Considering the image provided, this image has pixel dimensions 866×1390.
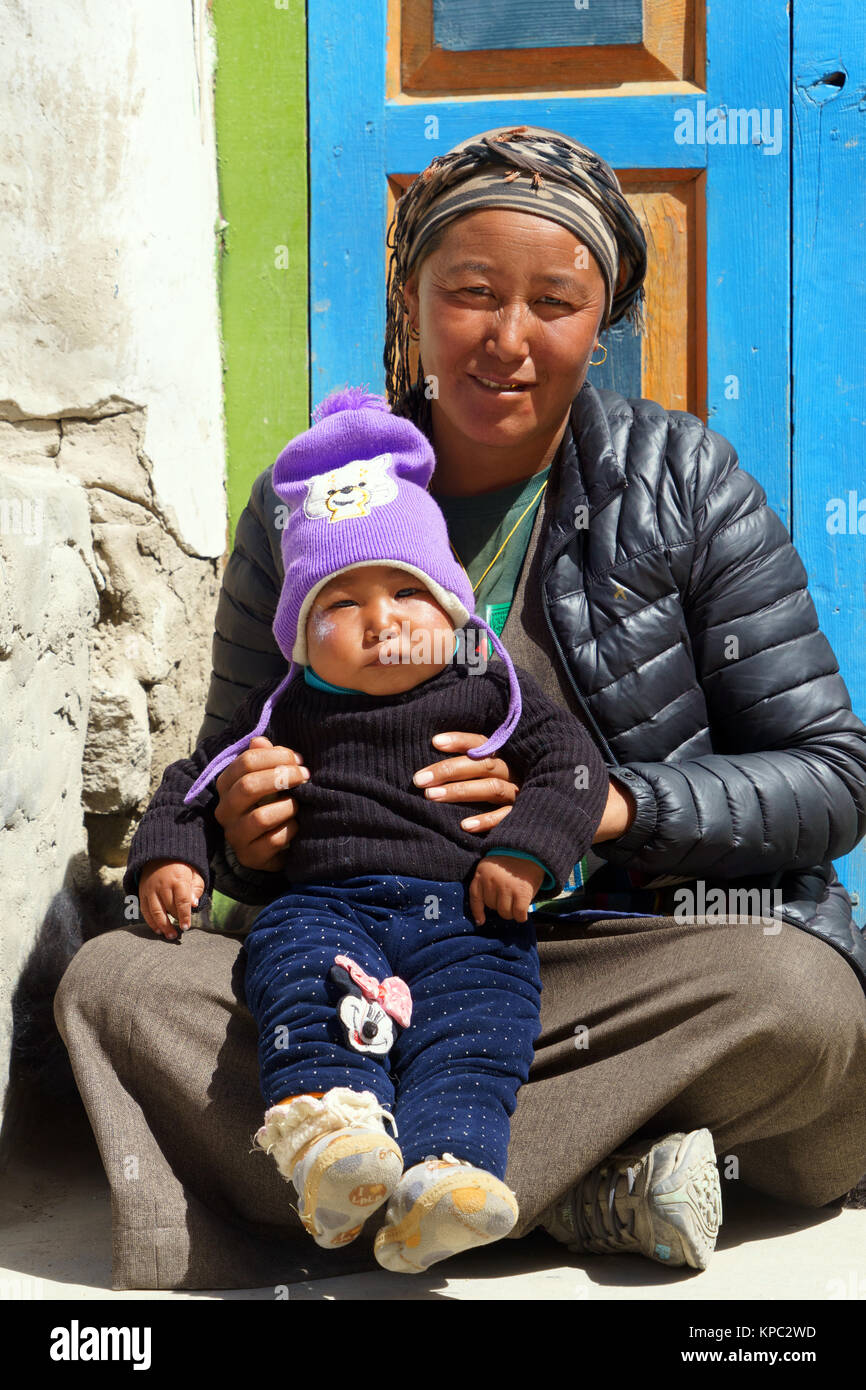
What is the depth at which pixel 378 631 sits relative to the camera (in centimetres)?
204

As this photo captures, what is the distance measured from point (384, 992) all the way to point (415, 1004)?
0.22ft

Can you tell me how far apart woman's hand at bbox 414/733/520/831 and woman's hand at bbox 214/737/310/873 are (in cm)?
21

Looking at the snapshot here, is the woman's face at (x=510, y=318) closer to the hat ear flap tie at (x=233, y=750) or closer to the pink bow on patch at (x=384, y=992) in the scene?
the hat ear flap tie at (x=233, y=750)

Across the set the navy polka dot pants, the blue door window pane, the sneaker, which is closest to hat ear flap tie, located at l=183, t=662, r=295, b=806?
the navy polka dot pants

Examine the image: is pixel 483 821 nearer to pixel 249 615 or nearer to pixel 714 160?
pixel 249 615

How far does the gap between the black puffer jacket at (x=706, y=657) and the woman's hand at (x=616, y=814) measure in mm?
41

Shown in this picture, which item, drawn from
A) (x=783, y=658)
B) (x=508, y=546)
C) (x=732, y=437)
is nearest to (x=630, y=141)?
(x=732, y=437)

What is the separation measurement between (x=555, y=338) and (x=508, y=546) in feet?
1.23

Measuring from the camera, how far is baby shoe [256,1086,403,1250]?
1661 millimetres

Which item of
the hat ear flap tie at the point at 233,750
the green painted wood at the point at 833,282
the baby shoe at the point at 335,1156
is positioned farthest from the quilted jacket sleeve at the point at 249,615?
the green painted wood at the point at 833,282

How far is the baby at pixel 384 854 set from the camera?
1.77m

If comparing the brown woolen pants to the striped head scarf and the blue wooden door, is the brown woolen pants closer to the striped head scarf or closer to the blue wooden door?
the blue wooden door

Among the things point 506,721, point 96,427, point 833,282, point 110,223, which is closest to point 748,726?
point 506,721

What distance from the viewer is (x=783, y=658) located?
2297 mm
